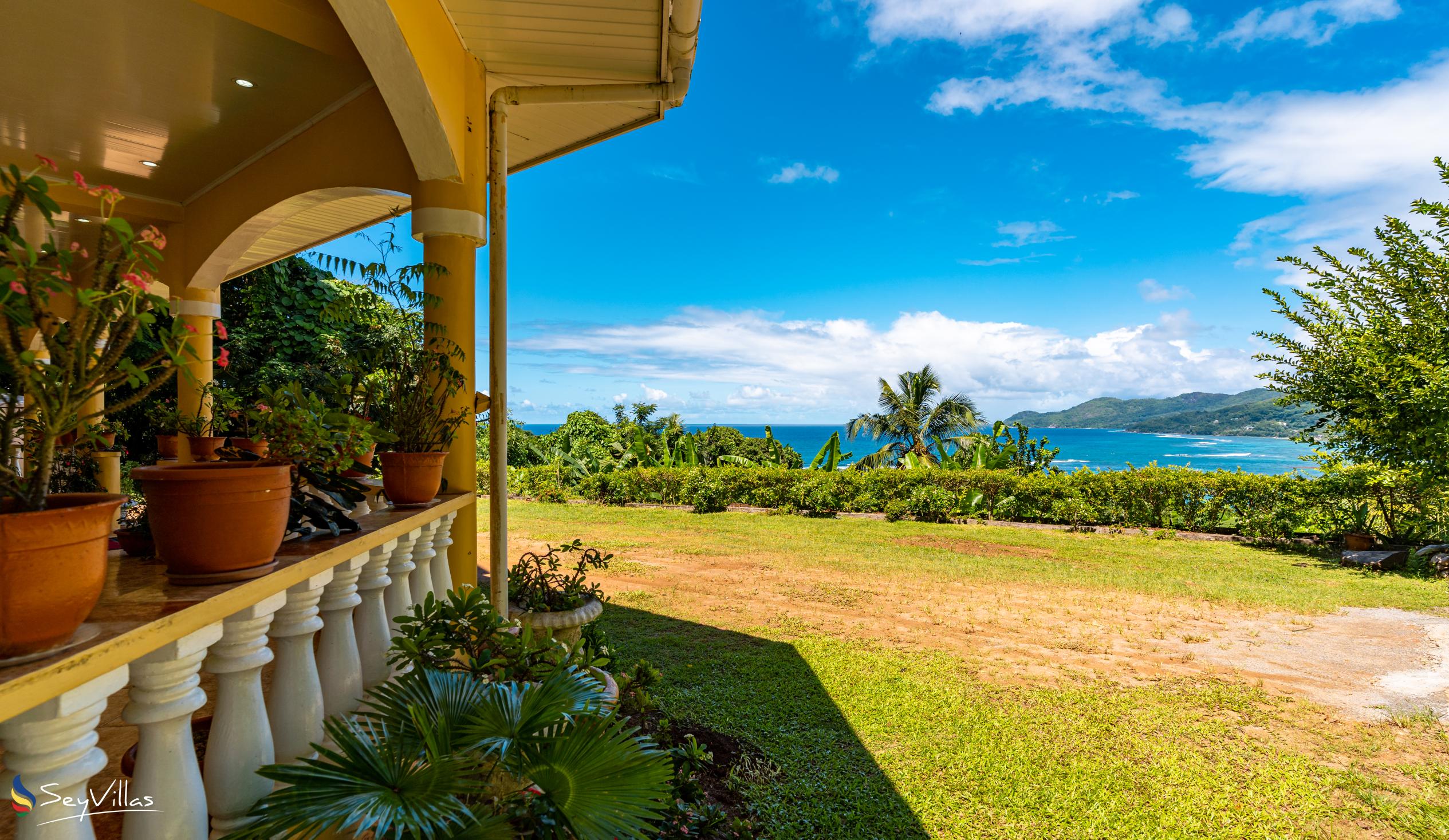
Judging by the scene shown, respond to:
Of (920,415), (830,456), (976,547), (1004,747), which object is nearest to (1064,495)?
(976,547)

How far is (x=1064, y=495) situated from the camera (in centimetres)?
1166

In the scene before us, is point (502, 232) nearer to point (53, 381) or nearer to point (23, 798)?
point (53, 381)

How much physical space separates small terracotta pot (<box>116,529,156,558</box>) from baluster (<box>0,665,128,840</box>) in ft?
3.28

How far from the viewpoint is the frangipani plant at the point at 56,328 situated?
103 cm

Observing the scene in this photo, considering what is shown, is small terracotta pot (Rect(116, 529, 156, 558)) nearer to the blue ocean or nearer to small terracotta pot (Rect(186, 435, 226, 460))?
small terracotta pot (Rect(186, 435, 226, 460))

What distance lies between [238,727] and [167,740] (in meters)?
0.22

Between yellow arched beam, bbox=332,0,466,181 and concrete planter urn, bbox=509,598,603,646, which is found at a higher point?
yellow arched beam, bbox=332,0,466,181

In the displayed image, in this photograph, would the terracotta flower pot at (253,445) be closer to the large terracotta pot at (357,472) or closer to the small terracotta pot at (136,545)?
the large terracotta pot at (357,472)

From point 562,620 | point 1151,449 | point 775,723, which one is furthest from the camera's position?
point 1151,449

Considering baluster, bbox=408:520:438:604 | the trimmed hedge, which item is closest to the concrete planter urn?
baluster, bbox=408:520:438:604

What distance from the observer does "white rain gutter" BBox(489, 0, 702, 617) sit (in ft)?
13.0

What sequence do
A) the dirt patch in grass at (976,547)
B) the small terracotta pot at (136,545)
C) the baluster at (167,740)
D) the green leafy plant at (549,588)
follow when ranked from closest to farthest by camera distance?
1. the baluster at (167,740)
2. the small terracotta pot at (136,545)
3. the green leafy plant at (549,588)
4. the dirt patch in grass at (976,547)

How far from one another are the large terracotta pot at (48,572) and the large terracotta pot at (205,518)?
1.06 ft

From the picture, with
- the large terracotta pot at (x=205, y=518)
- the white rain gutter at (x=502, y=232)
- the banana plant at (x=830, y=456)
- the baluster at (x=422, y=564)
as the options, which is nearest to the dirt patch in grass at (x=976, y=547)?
the banana plant at (x=830, y=456)
